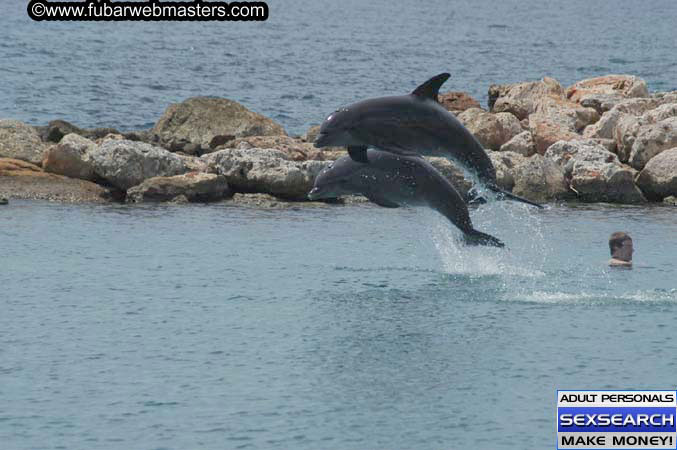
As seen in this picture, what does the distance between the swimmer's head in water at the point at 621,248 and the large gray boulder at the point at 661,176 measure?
8.69 meters

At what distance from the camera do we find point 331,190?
64.0ft

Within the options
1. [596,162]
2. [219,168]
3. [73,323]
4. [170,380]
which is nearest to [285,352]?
[170,380]

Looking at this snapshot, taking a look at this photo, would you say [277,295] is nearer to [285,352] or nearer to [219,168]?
[285,352]

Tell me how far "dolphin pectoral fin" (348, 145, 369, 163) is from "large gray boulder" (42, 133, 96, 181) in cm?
1219

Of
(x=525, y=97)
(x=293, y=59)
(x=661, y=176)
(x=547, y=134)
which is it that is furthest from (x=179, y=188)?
(x=293, y=59)

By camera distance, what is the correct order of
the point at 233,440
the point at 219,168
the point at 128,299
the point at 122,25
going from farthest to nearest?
the point at 122,25 < the point at 219,168 < the point at 128,299 < the point at 233,440

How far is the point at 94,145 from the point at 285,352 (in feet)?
51.2

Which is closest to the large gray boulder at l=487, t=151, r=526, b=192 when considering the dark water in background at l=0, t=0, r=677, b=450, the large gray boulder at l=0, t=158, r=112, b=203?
the dark water in background at l=0, t=0, r=677, b=450

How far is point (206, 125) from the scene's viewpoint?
33.8 m

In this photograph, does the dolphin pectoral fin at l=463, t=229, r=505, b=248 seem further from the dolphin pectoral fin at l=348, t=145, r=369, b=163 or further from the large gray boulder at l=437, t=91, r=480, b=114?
the large gray boulder at l=437, t=91, r=480, b=114

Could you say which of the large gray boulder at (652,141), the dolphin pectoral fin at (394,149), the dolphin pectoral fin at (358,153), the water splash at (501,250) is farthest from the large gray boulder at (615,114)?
the dolphin pectoral fin at (394,149)

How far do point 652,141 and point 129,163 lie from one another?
12.0 meters

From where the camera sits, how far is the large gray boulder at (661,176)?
29.9 meters

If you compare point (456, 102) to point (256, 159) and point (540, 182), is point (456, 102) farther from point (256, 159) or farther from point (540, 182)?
point (256, 159)
